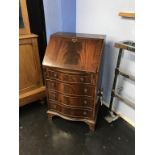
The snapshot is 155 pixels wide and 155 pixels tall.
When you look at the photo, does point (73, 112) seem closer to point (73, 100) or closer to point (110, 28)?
point (73, 100)

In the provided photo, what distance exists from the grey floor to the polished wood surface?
0.84 ft

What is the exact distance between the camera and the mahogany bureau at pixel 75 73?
1422 mm

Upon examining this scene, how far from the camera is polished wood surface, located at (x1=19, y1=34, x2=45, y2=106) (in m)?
1.76

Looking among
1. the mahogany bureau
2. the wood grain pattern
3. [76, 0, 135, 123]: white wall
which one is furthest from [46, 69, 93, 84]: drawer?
[76, 0, 135, 123]: white wall

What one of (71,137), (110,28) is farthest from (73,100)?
(110,28)

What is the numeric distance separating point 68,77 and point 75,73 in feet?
0.30

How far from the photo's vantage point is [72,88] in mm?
1528

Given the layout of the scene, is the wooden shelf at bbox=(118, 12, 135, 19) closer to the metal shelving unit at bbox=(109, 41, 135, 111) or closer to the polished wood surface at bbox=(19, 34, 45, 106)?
the metal shelving unit at bbox=(109, 41, 135, 111)

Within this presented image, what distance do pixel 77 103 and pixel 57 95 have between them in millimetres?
235

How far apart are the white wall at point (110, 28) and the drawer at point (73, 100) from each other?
0.46m
